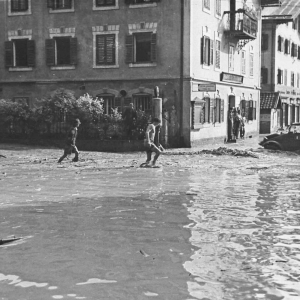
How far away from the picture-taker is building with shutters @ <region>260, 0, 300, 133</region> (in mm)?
47594

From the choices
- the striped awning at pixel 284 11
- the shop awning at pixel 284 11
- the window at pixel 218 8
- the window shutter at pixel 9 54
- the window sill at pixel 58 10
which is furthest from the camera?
the striped awning at pixel 284 11

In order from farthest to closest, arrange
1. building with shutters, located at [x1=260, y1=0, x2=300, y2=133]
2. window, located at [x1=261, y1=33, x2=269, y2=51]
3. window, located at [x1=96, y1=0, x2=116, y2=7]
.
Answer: window, located at [x1=261, y1=33, x2=269, y2=51]
building with shutters, located at [x1=260, y1=0, x2=300, y2=133]
window, located at [x1=96, y1=0, x2=116, y2=7]

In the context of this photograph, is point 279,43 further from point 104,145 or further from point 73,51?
point 104,145

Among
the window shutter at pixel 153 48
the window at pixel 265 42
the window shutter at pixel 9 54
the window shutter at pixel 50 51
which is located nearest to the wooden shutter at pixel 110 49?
the window shutter at pixel 153 48

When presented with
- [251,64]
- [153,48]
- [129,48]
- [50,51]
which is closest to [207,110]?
[153,48]

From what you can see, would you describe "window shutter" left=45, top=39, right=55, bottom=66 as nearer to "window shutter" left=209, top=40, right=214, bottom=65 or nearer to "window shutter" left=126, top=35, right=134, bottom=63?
"window shutter" left=126, top=35, right=134, bottom=63

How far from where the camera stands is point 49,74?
32.5 m

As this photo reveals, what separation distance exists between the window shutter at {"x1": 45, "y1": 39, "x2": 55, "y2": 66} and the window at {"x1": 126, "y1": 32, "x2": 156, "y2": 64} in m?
4.22

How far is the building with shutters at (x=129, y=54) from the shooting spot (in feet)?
98.0

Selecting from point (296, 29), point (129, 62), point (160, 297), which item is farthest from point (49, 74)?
point (296, 29)

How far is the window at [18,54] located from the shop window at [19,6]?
157cm

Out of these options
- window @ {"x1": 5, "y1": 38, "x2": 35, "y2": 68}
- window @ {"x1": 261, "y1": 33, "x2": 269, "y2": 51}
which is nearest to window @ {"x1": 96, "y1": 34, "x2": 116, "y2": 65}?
window @ {"x1": 5, "y1": 38, "x2": 35, "y2": 68}

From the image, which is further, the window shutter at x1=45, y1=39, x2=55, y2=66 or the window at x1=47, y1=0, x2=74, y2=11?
the window shutter at x1=45, y1=39, x2=55, y2=66

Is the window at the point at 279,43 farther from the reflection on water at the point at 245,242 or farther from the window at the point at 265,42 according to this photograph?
the reflection on water at the point at 245,242
